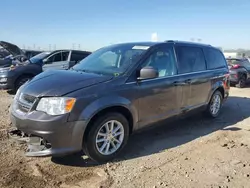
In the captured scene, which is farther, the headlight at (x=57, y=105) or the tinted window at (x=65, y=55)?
the tinted window at (x=65, y=55)

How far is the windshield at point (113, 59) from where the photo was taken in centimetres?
446

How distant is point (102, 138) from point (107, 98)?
60 cm

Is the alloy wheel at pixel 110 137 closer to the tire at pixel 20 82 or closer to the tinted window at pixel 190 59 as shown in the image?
the tinted window at pixel 190 59

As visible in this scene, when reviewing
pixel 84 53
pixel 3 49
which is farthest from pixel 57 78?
pixel 3 49

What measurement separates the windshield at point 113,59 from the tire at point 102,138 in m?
0.71

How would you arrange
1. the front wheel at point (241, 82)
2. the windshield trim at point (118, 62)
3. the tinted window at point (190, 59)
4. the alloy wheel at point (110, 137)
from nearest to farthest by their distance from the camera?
1. the alloy wheel at point (110, 137)
2. the windshield trim at point (118, 62)
3. the tinted window at point (190, 59)
4. the front wheel at point (241, 82)

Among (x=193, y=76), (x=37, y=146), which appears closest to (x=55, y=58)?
(x=193, y=76)

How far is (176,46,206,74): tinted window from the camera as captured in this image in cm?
530

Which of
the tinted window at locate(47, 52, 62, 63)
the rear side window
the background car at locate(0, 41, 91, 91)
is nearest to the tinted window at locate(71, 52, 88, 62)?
the background car at locate(0, 41, 91, 91)

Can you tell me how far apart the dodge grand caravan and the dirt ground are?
30 centimetres

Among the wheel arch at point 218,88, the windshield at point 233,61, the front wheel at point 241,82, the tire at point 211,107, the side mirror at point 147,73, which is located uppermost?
the side mirror at point 147,73

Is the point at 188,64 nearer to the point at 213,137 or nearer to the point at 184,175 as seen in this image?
the point at 213,137

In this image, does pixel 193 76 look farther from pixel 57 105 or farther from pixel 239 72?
pixel 239 72

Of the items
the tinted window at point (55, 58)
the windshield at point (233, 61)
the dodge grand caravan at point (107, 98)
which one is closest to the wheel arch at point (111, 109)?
Result: the dodge grand caravan at point (107, 98)
